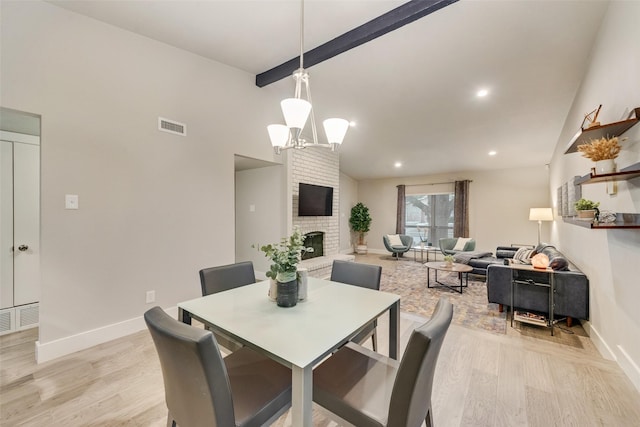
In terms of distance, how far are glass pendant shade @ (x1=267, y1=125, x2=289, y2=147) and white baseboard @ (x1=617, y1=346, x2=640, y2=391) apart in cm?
298

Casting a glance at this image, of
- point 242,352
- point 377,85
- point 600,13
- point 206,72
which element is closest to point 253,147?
point 206,72

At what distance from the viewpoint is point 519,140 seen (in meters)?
5.04

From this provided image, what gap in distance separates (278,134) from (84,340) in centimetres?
259

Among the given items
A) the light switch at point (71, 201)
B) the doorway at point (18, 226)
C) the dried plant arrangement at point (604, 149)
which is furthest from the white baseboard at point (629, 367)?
the doorway at point (18, 226)

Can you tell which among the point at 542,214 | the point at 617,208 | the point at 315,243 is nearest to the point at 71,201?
the point at 315,243

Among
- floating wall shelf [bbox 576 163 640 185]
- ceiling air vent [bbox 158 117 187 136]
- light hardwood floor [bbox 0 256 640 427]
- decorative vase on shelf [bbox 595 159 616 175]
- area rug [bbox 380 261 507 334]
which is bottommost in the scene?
area rug [bbox 380 261 507 334]

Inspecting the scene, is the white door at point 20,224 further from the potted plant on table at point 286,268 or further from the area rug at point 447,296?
the area rug at point 447,296

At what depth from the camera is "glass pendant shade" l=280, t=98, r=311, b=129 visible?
1.60m

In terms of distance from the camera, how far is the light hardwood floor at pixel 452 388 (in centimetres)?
158

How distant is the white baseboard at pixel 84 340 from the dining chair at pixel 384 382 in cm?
234

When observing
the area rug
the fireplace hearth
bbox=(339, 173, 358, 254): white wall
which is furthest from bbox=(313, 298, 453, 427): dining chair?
bbox=(339, 173, 358, 254): white wall

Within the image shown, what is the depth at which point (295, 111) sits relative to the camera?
1.61 metres

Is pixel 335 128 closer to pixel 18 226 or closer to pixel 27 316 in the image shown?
pixel 18 226

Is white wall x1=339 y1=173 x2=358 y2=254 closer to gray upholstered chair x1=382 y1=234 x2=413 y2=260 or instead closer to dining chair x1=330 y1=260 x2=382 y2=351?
gray upholstered chair x1=382 y1=234 x2=413 y2=260
